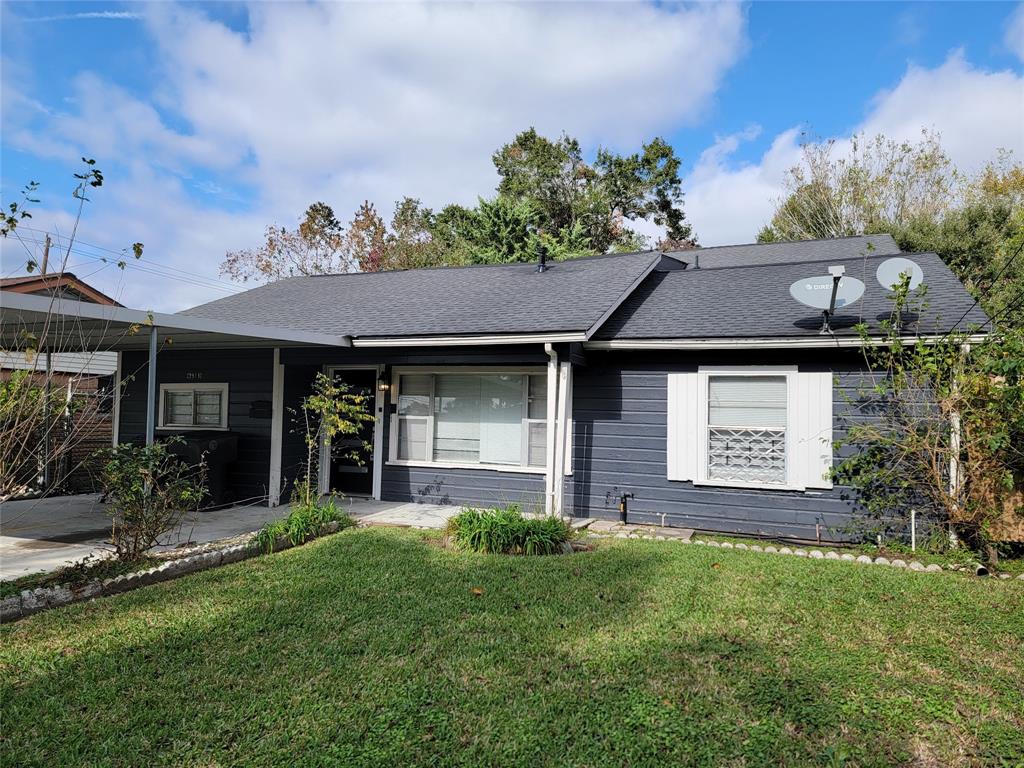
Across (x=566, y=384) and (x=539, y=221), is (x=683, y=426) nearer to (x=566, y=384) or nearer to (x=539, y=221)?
(x=566, y=384)

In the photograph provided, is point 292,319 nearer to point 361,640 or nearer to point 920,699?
point 361,640

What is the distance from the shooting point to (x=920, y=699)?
317cm

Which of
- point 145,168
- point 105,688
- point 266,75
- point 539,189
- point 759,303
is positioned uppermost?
point 539,189

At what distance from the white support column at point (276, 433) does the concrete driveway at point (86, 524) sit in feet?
0.91

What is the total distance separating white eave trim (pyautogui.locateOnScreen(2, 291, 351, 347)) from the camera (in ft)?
15.4

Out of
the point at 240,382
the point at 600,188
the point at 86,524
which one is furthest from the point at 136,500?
the point at 600,188

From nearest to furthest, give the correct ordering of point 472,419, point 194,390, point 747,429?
point 747,429, point 472,419, point 194,390

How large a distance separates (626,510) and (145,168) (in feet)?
31.3

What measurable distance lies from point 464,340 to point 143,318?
3482mm

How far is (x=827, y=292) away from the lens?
7.13 metres

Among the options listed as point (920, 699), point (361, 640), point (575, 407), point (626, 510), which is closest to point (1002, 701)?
point (920, 699)

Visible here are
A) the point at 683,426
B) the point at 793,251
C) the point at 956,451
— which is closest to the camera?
the point at 956,451

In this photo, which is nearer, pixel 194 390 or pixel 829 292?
pixel 829 292

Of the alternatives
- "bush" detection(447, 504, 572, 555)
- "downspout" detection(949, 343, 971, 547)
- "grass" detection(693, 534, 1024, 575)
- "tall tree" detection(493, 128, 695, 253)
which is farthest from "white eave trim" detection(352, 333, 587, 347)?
"tall tree" detection(493, 128, 695, 253)
